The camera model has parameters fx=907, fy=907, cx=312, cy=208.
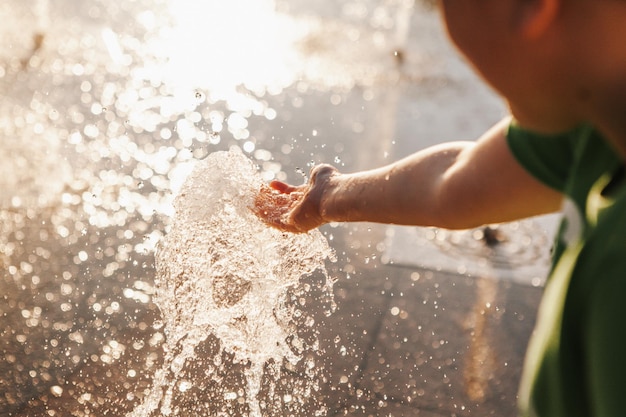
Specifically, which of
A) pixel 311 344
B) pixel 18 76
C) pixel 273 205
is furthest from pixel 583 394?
pixel 18 76

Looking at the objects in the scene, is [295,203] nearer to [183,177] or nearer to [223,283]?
[223,283]

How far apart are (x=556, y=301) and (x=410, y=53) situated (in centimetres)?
516

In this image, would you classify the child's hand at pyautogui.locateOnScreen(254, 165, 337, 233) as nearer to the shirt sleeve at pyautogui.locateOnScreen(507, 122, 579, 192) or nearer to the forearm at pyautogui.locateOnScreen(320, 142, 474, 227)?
the forearm at pyautogui.locateOnScreen(320, 142, 474, 227)

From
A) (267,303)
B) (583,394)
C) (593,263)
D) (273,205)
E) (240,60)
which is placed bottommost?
(240,60)

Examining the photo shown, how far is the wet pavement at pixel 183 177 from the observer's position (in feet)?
8.48

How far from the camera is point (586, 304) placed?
1083mm

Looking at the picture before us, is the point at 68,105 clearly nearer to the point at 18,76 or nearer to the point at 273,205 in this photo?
the point at 18,76

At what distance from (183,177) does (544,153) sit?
8.32 ft

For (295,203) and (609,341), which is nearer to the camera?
(609,341)

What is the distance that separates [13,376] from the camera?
249 centimetres

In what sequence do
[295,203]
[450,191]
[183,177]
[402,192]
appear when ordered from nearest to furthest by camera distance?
[450,191] → [402,192] → [295,203] → [183,177]

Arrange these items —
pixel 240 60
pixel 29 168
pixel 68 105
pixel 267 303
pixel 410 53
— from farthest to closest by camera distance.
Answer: pixel 410 53
pixel 240 60
pixel 68 105
pixel 29 168
pixel 267 303

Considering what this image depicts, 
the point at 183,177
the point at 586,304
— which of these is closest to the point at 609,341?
the point at 586,304

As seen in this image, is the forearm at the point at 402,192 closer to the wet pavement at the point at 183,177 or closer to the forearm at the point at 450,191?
the forearm at the point at 450,191
